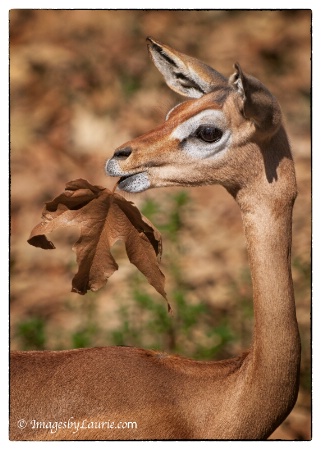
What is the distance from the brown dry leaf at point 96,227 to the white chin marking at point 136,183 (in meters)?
0.16

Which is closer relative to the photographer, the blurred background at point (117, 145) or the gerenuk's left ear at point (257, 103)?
the gerenuk's left ear at point (257, 103)

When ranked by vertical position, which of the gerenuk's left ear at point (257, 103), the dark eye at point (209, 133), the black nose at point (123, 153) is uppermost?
the gerenuk's left ear at point (257, 103)

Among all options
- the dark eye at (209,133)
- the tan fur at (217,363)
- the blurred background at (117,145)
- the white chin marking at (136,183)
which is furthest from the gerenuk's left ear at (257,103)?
the blurred background at (117,145)

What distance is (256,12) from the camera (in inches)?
141

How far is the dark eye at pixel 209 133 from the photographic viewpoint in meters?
3.01

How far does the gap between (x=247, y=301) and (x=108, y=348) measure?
0.74 metres

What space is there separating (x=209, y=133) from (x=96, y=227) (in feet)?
1.81

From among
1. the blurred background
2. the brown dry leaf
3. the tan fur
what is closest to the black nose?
the tan fur

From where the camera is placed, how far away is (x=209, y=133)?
3.02 m

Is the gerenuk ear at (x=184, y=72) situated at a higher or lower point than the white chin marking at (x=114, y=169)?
higher

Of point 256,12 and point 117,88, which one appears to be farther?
point 117,88

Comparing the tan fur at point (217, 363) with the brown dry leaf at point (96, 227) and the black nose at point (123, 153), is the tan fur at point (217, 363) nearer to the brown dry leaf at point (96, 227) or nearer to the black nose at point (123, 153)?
the black nose at point (123, 153)

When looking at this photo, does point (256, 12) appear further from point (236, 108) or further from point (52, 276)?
point (52, 276)
